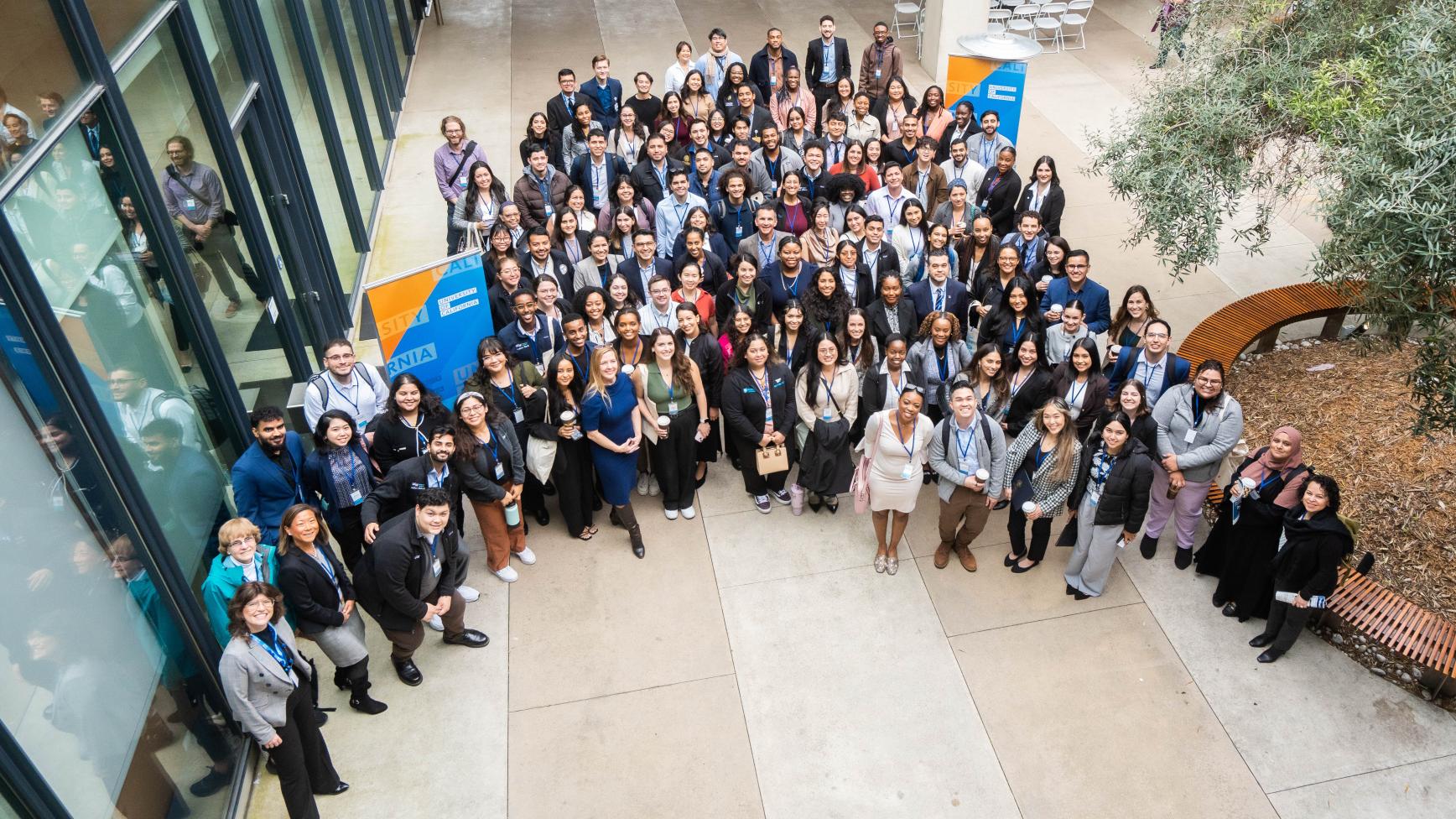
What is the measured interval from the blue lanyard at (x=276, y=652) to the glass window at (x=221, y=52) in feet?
14.4

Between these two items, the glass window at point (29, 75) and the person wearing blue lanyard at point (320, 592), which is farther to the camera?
the person wearing blue lanyard at point (320, 592)

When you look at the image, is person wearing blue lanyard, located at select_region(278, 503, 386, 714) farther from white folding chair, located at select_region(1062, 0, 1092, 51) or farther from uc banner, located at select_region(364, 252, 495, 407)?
white folding chair, located at select_region(1062, 0, 1092, 51)

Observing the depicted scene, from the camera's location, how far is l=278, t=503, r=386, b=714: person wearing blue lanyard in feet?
18.4

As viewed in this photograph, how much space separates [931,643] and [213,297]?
5.41 meters

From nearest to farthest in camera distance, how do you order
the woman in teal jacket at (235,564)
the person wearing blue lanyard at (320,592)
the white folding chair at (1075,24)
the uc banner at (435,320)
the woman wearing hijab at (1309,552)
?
the woman in teal jacket at (235,564)
the person wearing blue lanyard at (320,592)
the woman wearing hijab at (1309,552)
the uc banner at (435,320)
the white folding chair at (1075,24)

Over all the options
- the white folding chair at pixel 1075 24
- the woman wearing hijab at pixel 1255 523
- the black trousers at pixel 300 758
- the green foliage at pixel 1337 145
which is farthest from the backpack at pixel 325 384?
the white folding chair at pixel 1075 24

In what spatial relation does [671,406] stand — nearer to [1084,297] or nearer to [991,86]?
[1084,297]

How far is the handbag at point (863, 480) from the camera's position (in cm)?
709

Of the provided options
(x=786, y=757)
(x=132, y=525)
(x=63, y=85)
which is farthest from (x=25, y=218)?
(x=786, y=757)

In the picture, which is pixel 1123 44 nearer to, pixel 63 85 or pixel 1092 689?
pixel 1092 689

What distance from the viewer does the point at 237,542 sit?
5395 mm

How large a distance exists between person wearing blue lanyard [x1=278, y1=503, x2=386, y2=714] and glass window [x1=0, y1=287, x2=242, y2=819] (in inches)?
24.6

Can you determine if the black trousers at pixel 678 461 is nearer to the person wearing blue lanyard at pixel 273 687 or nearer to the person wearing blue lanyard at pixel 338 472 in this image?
the person wearing blue lanyard at pixel 338 472

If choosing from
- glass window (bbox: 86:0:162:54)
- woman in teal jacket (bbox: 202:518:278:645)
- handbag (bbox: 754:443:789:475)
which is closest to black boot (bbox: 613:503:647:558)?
handbag (bbox: 754:443:789:475)
